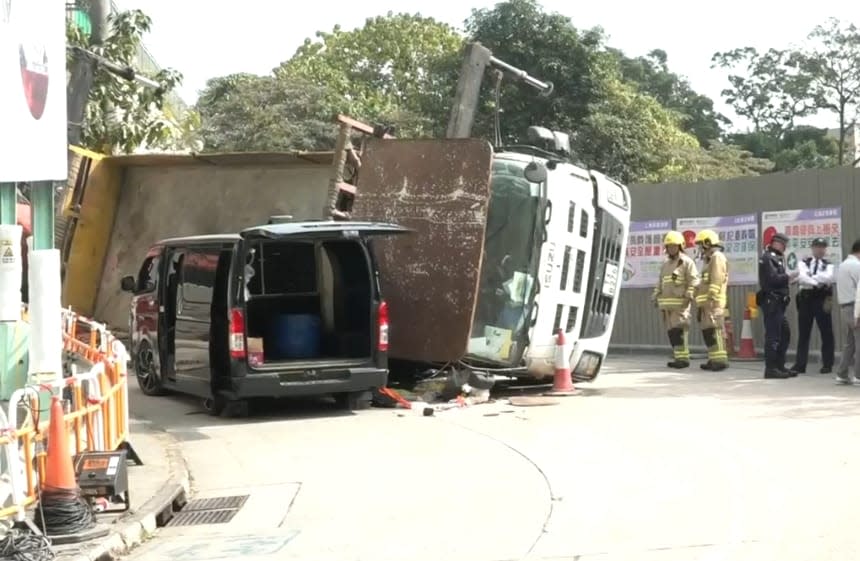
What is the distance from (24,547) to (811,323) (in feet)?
36.1

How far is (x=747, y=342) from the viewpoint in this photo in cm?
1675

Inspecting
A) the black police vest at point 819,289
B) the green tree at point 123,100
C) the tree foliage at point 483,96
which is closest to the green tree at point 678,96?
the tree foliage at point 483,96

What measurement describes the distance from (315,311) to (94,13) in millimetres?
8651

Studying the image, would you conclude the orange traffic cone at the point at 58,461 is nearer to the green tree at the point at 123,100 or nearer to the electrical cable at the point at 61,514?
the electrical cable at the point at 61,514

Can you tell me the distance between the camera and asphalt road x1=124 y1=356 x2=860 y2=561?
21.7 ft

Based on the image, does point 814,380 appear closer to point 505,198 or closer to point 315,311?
point 505,198

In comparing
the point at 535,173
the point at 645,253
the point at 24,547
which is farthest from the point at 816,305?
the point at 24,547

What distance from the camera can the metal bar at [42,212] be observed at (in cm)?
1079

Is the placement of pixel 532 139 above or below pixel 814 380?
above

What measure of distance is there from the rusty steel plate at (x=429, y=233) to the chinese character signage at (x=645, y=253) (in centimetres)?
662

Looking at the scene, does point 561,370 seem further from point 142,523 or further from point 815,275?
point 142,523

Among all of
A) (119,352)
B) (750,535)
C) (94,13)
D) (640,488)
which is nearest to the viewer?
(750,535)

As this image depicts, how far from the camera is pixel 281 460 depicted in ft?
31.9

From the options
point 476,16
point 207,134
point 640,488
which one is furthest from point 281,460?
point 207,134
